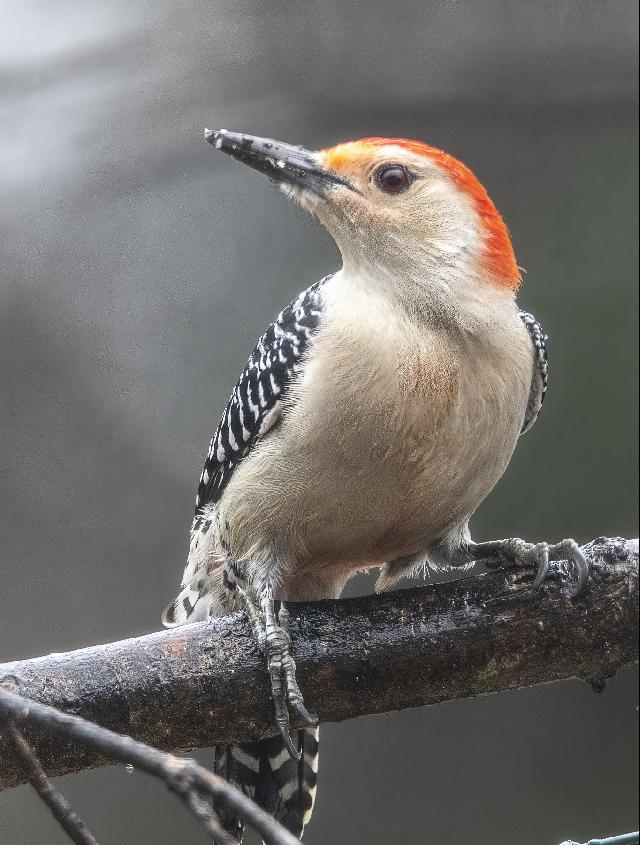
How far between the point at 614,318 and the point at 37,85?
3338 mm

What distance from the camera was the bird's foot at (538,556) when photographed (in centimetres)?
270

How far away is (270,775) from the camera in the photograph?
3428mm

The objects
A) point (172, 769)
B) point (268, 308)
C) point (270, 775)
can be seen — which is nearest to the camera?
point (172, 769)

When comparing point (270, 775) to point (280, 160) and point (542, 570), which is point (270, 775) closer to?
point (542, 570)

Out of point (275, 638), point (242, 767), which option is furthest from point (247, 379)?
point (242, 767)

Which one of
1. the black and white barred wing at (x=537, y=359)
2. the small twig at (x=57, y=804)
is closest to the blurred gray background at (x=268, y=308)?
the black and white barred wing at (x=537, y=359)

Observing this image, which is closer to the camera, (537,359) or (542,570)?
(542,570)

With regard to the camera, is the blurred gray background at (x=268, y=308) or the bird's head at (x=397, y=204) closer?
the bird's head at (x=397, y=204)

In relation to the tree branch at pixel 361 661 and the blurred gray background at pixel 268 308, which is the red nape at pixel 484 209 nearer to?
the tree branch at pixel 361 661

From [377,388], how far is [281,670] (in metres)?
0.78

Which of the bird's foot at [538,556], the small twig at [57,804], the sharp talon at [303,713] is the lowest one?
the small twig at [57,804]

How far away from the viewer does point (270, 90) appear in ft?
20.5

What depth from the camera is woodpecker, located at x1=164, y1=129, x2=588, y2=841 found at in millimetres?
2859

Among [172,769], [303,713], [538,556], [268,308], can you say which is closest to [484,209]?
[538,556]
